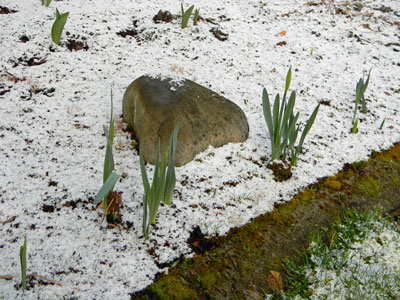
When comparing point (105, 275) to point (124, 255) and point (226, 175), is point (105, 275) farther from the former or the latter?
point (226, 175)

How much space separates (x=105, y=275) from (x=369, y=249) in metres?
1.66

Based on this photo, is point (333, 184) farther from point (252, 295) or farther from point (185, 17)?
point (185, 17)

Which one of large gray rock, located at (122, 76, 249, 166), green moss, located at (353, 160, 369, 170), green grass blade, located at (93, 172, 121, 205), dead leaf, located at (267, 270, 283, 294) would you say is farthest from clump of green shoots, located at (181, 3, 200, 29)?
dead leaf, located at (267, 270, 283, 294)

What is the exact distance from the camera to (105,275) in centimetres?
163

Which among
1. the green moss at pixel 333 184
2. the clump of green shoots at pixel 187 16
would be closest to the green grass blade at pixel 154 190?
the green moss at pixel 333 184

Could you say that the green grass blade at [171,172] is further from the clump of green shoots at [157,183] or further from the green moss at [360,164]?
the green moss at [360,164]

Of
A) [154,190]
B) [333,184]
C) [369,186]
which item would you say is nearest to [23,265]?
[154,190]

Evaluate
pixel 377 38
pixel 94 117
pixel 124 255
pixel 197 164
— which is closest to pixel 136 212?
pixel 124 255

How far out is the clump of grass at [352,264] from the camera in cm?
167

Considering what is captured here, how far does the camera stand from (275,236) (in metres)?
2.01

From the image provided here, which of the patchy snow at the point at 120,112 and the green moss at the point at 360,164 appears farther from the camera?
the green moss at the point at 360,164

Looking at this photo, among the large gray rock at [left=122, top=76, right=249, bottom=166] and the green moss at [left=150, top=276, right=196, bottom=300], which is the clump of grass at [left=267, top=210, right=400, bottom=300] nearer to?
the green moss at [left=150, top=276, right=196, bottom=300]

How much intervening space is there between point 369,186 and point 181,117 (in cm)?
168

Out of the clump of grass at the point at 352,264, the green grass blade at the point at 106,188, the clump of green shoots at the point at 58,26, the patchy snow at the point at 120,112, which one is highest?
the clump of green shoots at the point at 58,26
